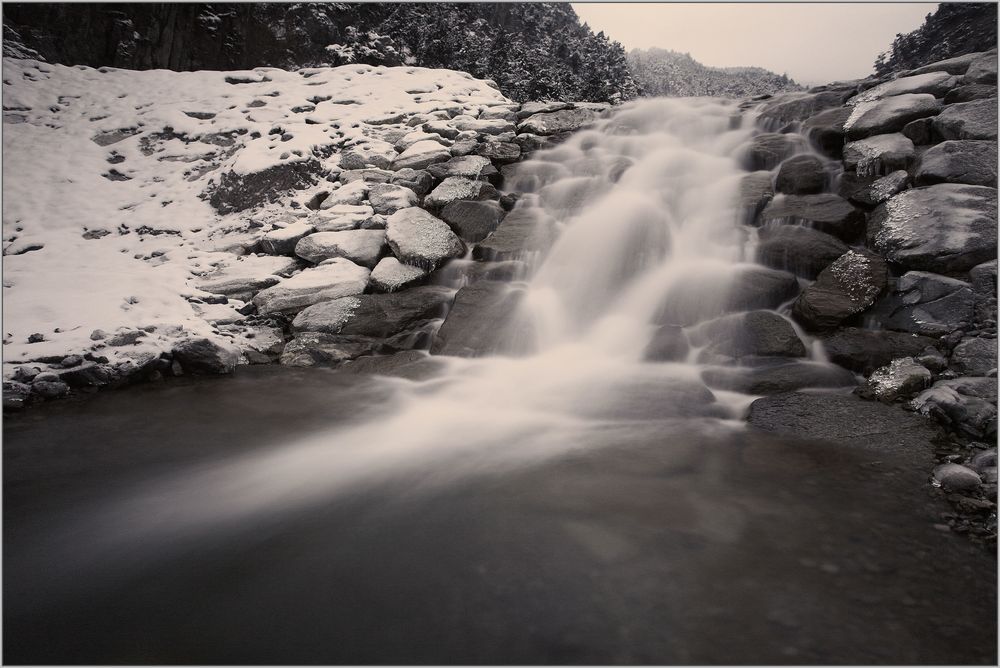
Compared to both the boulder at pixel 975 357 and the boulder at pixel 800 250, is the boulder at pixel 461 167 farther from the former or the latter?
the boulder at pixel 975 357

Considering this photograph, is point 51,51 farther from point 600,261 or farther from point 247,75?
point 600,261

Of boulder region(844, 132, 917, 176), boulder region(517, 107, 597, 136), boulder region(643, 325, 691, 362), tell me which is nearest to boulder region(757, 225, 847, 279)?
boulder region(844, 132, 917, 176)

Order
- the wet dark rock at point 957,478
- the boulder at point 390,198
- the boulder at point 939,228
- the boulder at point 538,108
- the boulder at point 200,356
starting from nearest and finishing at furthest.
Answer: the wet dark rock at point 957,478 < the boulder at point 939,228 < the boulder at point 200,356 < the boulder at point 390,198 < the boulder at point 538,108

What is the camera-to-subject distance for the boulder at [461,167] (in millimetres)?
7613

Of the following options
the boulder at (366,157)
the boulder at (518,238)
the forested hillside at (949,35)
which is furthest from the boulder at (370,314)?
the forested hillside at (949,35)

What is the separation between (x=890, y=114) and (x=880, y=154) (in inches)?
39.6

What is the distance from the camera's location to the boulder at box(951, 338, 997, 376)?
133 inches

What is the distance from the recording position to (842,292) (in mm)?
4344

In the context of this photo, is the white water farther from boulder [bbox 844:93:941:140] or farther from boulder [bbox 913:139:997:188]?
boulder [bbox 913:139:997:188]

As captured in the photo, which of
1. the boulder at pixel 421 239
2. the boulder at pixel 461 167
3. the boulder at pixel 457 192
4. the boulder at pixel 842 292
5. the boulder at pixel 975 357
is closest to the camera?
the boulder at pixel 975 357

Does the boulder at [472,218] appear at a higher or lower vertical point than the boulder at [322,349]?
higher

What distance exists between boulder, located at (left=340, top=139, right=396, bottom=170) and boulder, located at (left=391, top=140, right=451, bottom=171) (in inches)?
6.5

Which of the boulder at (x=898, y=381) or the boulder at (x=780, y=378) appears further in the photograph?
the boulder at (x=780, y=378)

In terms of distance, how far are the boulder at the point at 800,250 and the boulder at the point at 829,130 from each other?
222cm
